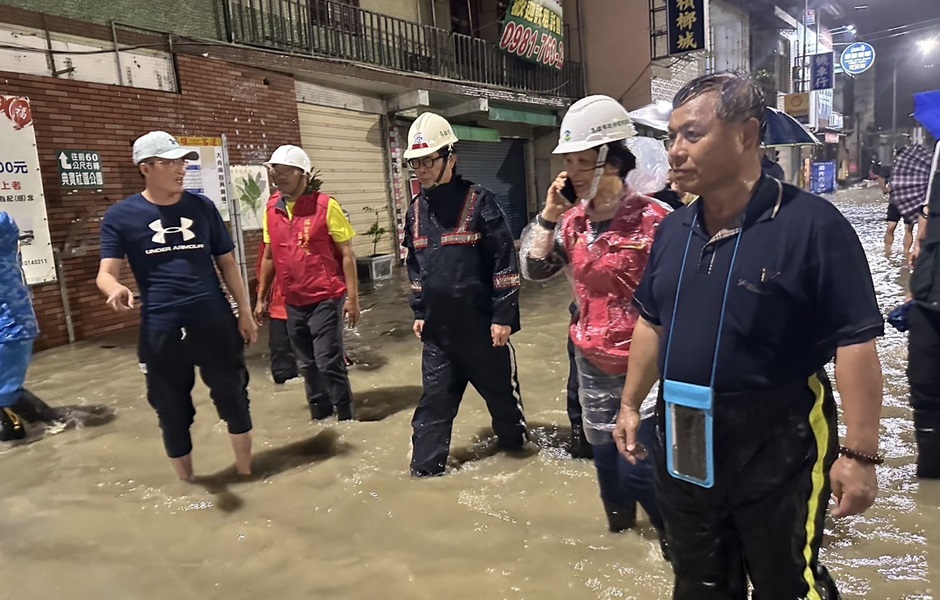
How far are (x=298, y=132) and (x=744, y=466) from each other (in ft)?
32.8

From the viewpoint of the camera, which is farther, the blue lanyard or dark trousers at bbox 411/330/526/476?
dark trousers at bbox 411/330/526/476

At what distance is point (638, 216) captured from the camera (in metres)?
2.58

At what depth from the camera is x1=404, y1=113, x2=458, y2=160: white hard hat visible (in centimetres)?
334

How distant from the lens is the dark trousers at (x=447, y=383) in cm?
353

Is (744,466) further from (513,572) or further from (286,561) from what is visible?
(286,561)

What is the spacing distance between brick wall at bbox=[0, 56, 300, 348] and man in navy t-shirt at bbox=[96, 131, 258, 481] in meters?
5.09

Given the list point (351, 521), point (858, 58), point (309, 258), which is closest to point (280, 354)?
point (309, 258)

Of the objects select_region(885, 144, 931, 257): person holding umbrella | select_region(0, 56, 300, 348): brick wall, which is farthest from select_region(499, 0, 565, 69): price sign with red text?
select_region(885, 144, 931, 257): person holding umbrella

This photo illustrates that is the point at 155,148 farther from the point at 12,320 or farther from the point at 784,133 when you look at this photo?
the point at 784,133

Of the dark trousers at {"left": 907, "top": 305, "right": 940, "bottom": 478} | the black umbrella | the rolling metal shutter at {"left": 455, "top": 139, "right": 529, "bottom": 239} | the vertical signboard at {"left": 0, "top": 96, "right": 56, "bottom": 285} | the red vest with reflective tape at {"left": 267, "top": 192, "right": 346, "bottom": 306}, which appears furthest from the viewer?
the rolling metal shutter at {"left": 455, "top": 139, "right": 529, "bottom": 239}

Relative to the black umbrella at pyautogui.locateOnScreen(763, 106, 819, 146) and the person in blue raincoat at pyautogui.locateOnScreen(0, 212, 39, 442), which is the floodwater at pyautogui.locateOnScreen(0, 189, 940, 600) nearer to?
the person in blue raincoat at pyautogui.locateOnScreen(0, 212, 39, 442)

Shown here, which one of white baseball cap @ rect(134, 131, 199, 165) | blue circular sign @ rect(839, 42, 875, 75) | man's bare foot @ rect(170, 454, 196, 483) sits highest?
blue circular sign @ rect(839, 42, 875, 75)

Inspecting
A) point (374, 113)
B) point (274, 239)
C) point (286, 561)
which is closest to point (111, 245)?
point (274, 239)

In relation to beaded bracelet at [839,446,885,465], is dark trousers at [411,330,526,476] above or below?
below
